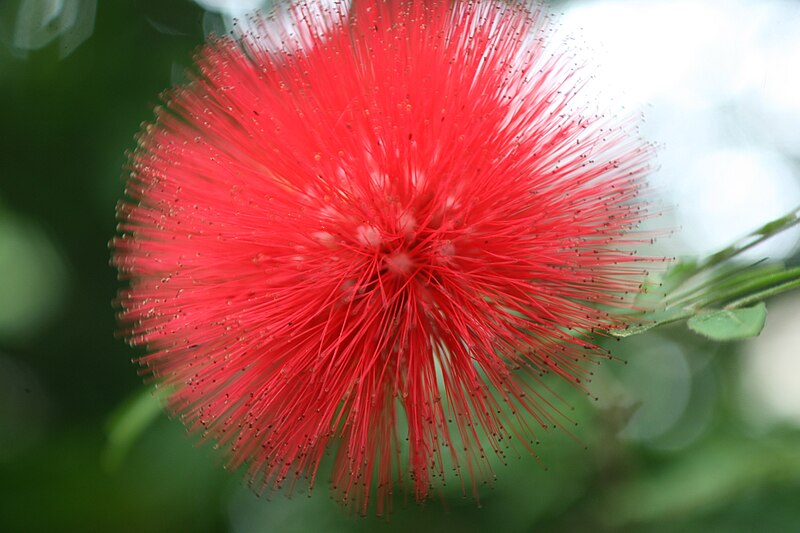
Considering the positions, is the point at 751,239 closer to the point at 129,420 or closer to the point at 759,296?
the point at 759,296

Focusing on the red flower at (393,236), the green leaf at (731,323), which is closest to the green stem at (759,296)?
the green leaf at (731,323)

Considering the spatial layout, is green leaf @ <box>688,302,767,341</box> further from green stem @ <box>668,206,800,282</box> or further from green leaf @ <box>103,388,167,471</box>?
green leaf @ <box>103,388,167,471</box>

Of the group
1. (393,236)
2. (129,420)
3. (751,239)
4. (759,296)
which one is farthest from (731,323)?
(129,420)

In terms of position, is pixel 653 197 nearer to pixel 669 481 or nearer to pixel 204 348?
pixel 669 481

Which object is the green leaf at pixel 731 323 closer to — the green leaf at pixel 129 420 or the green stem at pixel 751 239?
the green stem at pixel 751 239

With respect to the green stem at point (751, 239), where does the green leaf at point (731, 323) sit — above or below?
below

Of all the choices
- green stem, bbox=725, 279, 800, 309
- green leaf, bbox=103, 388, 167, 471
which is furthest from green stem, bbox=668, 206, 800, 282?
green leaf, bbox=103, 388, 167, 471

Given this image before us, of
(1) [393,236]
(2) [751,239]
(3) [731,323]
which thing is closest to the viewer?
(3) [731,323]
